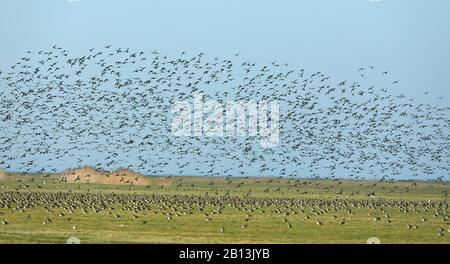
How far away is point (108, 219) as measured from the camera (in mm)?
43500

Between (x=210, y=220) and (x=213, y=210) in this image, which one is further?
(x=213, y=210)

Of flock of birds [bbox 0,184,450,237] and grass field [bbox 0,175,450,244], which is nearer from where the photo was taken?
grass field [bbox 0,175,450,244]

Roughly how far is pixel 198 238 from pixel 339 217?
42.7ft

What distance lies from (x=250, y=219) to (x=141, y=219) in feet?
17.1

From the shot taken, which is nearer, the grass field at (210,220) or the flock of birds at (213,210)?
the grass field at (210,220)
